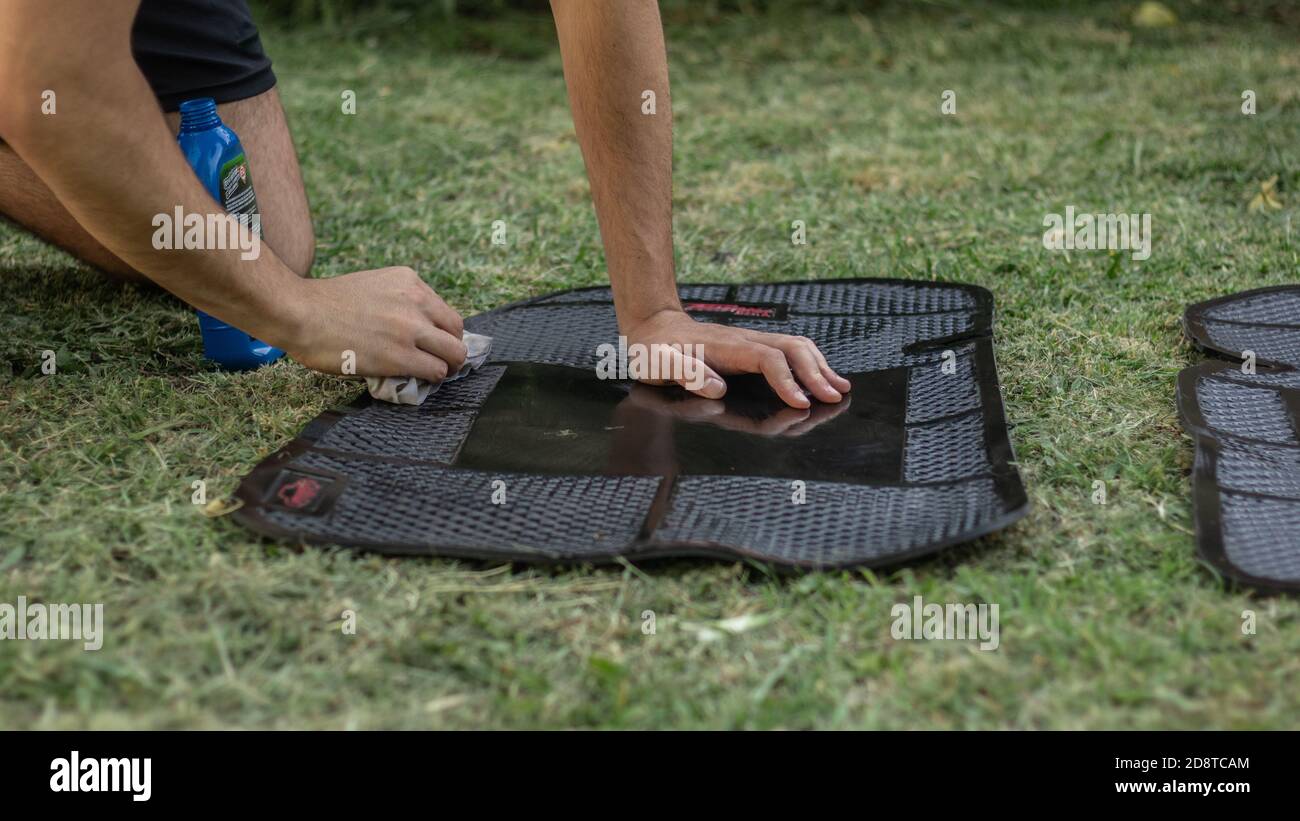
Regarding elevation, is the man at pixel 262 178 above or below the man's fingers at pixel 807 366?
above

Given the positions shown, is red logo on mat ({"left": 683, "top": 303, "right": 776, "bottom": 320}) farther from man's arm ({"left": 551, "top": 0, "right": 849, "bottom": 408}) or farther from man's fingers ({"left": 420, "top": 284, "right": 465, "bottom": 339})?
man's fingers ({"left": 420, "top": 284, "right": 465, "bottom": 339})

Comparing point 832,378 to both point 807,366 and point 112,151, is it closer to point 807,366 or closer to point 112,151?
point 807,366

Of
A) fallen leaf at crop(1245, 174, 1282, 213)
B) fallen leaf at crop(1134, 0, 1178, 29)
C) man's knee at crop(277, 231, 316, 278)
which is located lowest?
man's knee at crop(277, 231, 316, 278)

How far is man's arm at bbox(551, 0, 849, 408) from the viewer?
1825 mm

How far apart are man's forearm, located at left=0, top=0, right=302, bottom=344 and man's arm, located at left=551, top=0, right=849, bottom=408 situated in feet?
1.72

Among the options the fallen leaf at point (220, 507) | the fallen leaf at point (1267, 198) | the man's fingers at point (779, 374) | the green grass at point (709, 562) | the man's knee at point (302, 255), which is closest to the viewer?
the green grass at point (709, 562)

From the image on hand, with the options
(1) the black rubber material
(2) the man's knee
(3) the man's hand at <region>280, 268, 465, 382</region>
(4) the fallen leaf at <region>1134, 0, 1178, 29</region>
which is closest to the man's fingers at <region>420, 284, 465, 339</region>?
(3) the man's hand at <region>280, 268, 465, 382</region>

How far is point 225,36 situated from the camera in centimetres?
233

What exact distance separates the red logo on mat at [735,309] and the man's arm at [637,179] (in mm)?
240

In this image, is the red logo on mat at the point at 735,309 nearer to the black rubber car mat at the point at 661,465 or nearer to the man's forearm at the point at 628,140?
the black rubber car mat at the point at 661,465

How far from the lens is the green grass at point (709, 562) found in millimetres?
1207

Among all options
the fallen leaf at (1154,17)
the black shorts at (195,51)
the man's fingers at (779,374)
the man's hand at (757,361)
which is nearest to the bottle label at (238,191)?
the black shorts at (195,51)

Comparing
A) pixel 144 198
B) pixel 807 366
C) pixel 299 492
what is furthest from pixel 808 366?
pixel 144 198
